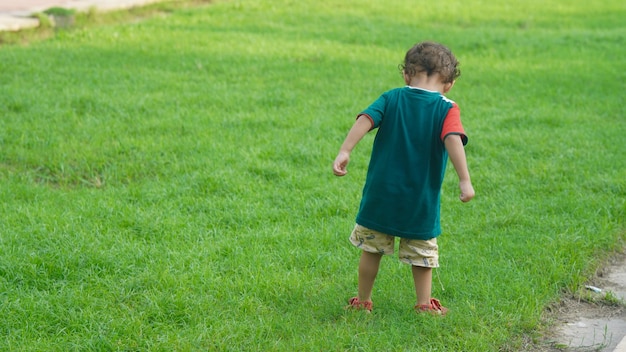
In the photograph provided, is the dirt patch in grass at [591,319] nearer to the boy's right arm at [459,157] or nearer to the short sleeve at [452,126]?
the boy's right arm at [459,157]

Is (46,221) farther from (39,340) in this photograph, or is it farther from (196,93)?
(196,93)

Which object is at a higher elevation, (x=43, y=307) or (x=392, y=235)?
(x=392, y=235)

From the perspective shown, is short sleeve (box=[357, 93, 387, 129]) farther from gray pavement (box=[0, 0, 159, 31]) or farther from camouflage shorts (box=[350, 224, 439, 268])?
gray pavement (box=[0, 0, 159, 31])

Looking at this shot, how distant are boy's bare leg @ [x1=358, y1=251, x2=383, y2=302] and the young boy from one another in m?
0.14

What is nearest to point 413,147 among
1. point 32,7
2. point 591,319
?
point 591,319

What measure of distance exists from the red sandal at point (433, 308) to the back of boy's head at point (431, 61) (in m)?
1.02

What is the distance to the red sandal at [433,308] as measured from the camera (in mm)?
3850

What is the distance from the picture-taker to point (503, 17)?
14.2 m

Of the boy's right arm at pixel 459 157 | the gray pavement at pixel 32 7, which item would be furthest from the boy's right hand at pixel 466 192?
the gray pavement at pixel 32 7

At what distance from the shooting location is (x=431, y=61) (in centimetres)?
365

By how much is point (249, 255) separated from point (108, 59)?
17.2 feet

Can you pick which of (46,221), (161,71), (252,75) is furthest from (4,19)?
(46,221)

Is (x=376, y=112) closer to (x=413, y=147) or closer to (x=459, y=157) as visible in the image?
(x=413, y=147)

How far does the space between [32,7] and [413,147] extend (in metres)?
9.78
